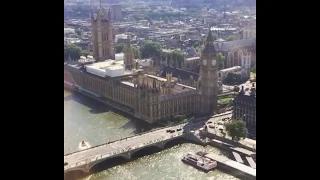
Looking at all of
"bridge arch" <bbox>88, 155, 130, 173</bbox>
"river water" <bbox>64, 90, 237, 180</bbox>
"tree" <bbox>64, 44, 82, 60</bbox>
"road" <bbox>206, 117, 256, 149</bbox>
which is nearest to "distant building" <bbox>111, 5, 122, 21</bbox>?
"tree" <bbox>64, 44, 82, 60</bbox>

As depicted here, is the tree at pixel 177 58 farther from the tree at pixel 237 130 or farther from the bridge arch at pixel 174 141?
the tree at pixel 237 130

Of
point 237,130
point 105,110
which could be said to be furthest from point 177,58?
point 237,130

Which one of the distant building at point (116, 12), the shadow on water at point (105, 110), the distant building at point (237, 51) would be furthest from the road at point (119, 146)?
the distant building at point (116, 12)
